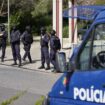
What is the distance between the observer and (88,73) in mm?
5500

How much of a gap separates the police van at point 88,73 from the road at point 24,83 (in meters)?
6.16

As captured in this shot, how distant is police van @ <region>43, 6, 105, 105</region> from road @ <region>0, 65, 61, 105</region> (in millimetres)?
6158

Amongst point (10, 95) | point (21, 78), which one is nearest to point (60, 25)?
point (21, 78)

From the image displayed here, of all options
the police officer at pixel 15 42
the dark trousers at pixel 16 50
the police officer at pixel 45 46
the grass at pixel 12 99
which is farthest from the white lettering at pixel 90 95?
the dark trousers at pixel 16 50

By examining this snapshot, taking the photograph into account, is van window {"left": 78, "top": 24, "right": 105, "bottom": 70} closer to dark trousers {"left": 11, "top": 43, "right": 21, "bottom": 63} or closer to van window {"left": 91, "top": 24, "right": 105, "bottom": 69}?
van window {"left": 91, "top": 24, "right": 105, "bottom": 69}

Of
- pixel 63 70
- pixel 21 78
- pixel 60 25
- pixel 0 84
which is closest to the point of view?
pixel 63 70

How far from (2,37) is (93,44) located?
17841mm

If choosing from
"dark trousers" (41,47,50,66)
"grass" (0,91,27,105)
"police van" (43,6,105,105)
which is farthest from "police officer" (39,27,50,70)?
"police van" (43,6,105,105)

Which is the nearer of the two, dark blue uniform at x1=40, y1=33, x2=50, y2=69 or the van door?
the van door

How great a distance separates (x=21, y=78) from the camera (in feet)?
58.1

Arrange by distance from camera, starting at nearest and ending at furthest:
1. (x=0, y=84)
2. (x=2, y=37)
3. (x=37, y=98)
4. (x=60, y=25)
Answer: (x=37, y=98) < (x=0, y=84) < (x=2, y=37) < (x=60, y=25)

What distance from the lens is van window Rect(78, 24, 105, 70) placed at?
5.51 m

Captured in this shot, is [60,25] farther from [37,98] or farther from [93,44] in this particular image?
[93,44]

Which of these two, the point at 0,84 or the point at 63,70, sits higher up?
the point at 63,70
